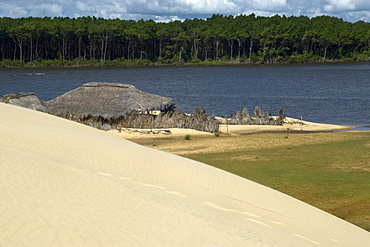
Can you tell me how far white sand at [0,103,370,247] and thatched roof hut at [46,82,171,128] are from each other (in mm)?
17605

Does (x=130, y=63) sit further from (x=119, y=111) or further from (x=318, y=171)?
(x=318, y=171)

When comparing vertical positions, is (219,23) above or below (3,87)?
above

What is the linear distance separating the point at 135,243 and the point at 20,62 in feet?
413

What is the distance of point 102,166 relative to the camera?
15.0 m

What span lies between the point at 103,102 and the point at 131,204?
2646 cm

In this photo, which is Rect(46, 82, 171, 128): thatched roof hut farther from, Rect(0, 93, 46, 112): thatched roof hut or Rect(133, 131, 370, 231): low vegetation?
Rect(133, 131, 370, 231): low vegetation

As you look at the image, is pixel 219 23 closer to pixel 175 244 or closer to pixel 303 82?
pixel 303 82

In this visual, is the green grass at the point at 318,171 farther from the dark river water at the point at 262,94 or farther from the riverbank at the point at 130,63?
the riverbank at the point at 130,63

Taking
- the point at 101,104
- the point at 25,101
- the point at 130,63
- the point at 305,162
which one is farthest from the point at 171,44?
the point at 305,162

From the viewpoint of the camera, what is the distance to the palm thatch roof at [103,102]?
119 feet

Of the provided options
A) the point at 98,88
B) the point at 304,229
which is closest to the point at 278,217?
the point at 304,229

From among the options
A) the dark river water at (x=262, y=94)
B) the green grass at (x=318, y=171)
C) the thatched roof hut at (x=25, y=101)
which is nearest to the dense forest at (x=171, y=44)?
the dark river water at (x=262, y=94)

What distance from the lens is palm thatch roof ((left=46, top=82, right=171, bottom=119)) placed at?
36.1 m

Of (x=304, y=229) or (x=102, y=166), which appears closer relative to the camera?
(x=304, y=229)
